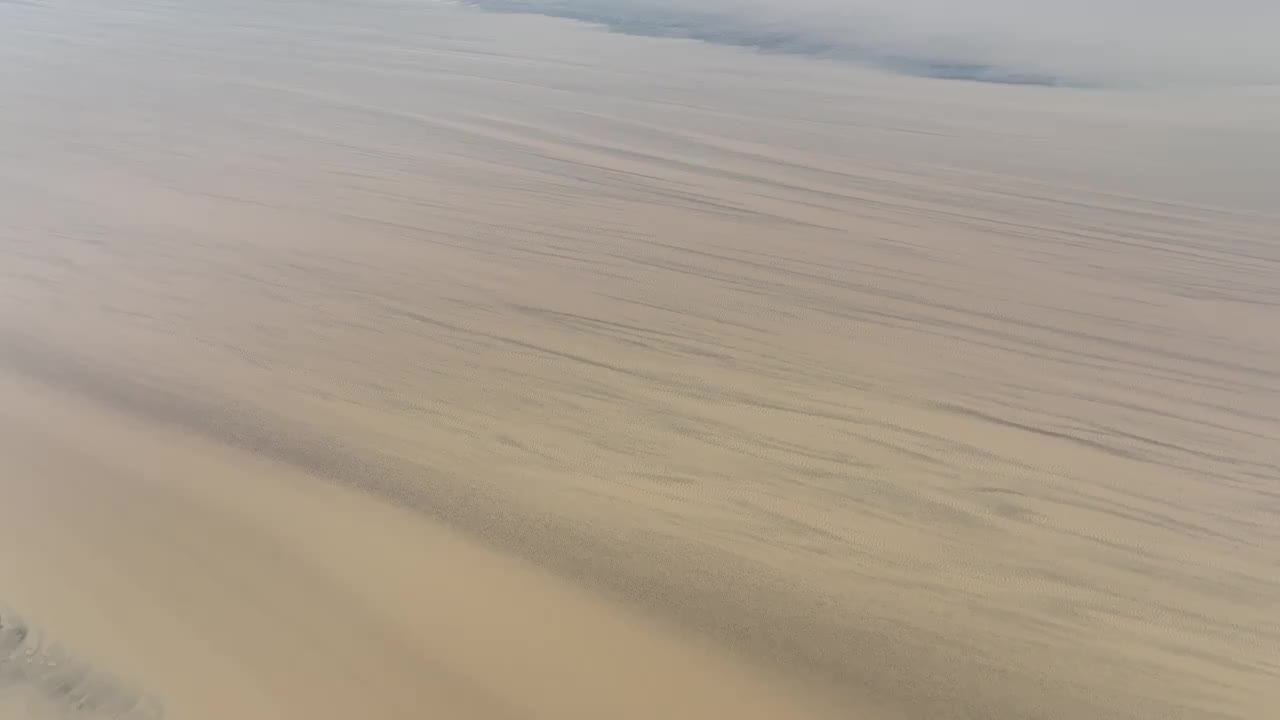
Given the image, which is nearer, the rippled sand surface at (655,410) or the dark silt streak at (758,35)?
the rippled sand surface at (655,410)

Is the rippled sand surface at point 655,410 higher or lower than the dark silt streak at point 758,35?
lower

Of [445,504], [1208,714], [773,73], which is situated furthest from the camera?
[773,73]

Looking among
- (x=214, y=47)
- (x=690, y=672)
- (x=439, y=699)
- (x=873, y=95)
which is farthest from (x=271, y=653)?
(x=214, y=47)

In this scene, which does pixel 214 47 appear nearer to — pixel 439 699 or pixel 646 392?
pixel 646 392

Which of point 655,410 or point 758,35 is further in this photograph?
point 758,35

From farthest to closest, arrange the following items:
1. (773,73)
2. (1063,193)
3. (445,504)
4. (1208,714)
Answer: (773,73)
(1063,193)
(445,504)
(1208,714)

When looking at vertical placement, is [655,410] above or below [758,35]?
below
